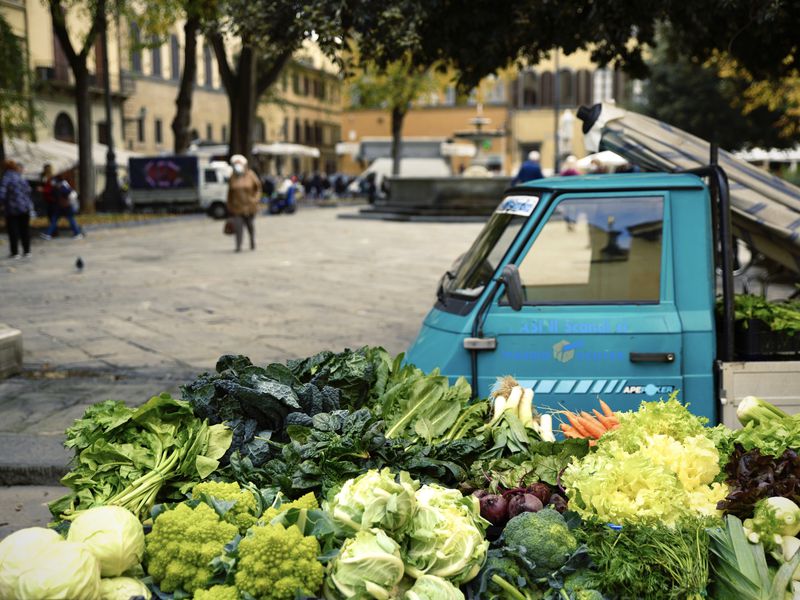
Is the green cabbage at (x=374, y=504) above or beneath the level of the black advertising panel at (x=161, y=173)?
beneath

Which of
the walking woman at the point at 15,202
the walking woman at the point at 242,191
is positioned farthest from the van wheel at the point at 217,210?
the walking woman at the point at 15,202

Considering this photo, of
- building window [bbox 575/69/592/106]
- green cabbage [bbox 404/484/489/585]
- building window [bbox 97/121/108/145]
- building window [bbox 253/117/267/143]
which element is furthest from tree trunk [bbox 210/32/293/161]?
building window [bbox 575/69/592/106]

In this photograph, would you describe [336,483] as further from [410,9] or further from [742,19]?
[742,19]

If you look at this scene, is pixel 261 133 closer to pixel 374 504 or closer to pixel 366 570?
pixel 374 504

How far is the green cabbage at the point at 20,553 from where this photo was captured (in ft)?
8.27

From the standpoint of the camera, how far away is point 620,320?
4785 millimetres

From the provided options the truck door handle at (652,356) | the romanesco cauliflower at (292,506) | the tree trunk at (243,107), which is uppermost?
the tree trunk at (243,107)

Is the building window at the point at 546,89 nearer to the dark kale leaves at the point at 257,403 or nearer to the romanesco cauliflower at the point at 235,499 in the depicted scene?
the dark kale leaves at the point at 257,403

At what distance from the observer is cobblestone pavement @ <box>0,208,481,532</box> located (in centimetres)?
741

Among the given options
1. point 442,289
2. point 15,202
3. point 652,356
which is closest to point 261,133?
point 15,202

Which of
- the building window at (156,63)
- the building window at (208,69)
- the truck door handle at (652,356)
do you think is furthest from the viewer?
the building window at (208,69)

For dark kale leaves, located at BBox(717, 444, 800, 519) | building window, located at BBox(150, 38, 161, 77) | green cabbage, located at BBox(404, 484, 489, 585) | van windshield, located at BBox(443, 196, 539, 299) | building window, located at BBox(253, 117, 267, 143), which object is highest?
building window, located at BBox(150, 38, 161, 77)

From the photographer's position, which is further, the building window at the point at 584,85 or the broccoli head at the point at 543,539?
the building window at the point at 584,85

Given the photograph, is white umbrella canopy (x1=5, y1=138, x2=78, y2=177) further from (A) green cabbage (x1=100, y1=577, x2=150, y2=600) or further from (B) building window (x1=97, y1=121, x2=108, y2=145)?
(A) green cabbage (x1=100, y1=577, x2=150, y2=600)
